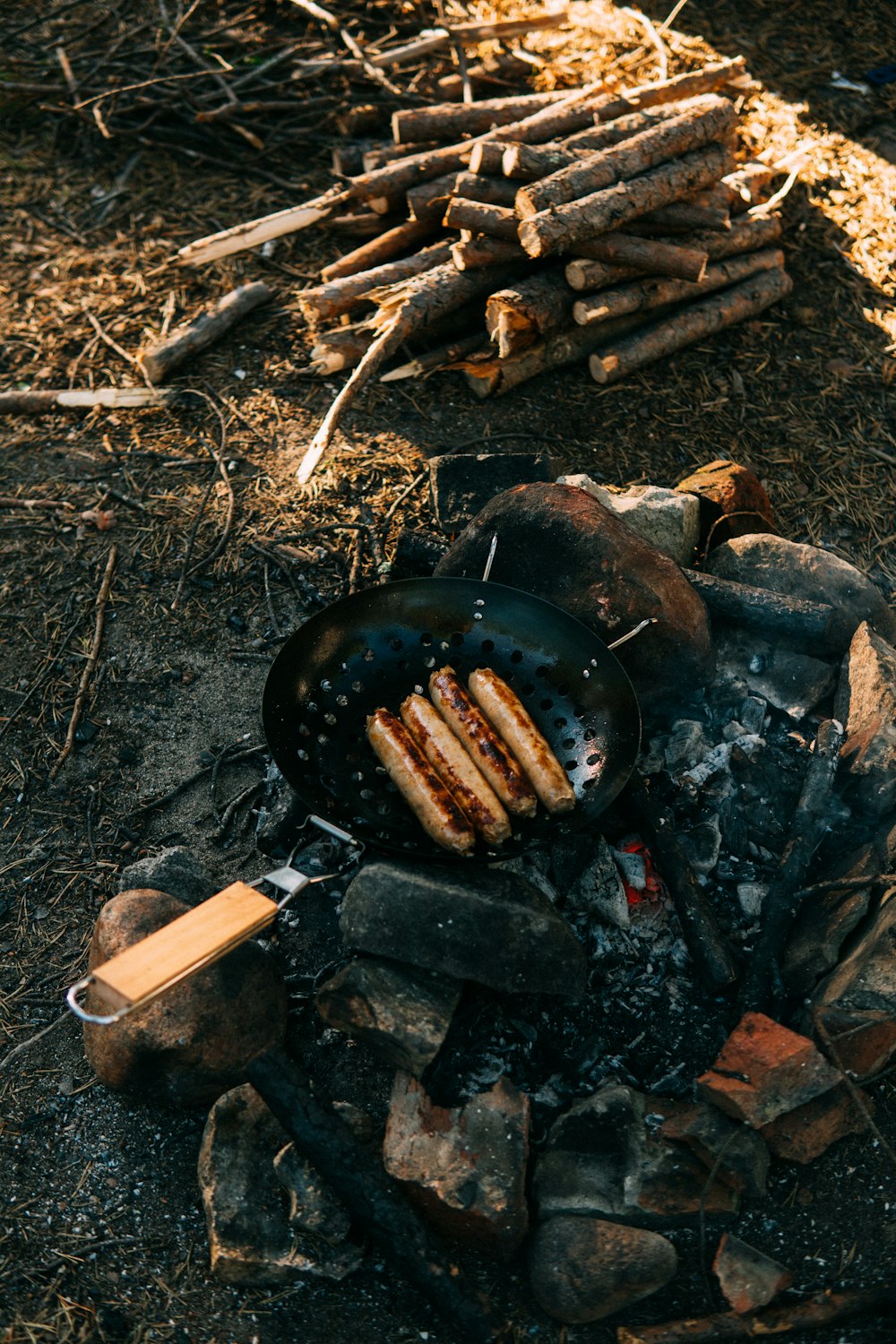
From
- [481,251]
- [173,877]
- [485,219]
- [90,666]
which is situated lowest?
[90,666]

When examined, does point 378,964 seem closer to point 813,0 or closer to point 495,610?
point 495,610

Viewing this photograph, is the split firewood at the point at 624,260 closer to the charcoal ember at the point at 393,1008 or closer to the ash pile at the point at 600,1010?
the ash pile at the point at 600,1010

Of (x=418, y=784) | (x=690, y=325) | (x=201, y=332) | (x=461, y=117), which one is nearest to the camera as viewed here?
(x=418, y=784)

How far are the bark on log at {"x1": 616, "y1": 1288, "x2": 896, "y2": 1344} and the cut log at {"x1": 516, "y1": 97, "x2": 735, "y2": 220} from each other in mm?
4891

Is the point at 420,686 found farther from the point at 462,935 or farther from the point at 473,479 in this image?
the point at 473,479

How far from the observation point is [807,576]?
449 cm

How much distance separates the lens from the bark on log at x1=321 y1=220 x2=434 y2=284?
6180mm

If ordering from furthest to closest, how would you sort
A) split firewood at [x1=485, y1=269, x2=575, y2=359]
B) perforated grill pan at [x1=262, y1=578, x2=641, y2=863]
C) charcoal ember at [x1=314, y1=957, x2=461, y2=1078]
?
split firewood at [x1=485, y1=269, x2=575, y2=359] → perforated grill pan at [x1=262, y1=578, x2=641, y2=863] → charcoal ember at [x1=314, y1=957, x2=461, y2=1078]

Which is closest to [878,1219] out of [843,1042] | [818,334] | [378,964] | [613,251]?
[843,1042]

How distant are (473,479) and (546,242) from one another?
1405mm

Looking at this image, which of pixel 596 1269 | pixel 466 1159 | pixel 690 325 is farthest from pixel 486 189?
pixel 596 1269

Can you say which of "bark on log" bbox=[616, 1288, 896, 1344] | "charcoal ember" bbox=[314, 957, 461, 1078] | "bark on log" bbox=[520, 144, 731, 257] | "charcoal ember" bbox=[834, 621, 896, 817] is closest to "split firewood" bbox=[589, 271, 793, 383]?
"bark on log" bbox=[520, 144, 731, 257]

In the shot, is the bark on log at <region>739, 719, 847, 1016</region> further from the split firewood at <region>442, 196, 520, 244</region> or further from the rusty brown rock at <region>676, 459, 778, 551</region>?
the split firewood at <region>442, 196, 520, 244</region>

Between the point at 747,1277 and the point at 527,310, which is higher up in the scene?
the point at 527,310
